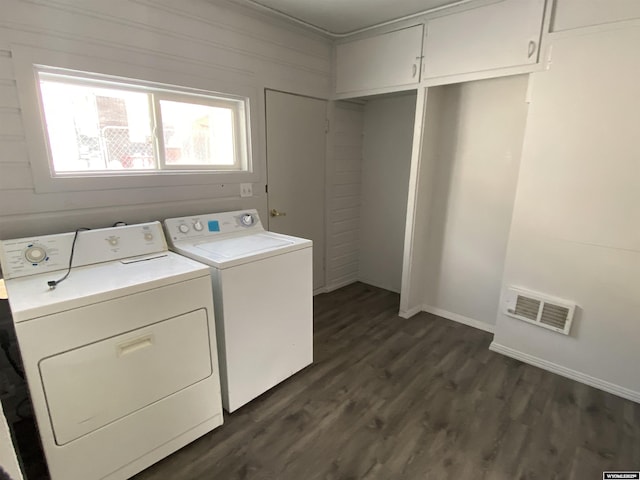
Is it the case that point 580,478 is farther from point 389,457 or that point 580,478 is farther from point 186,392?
point 186,392

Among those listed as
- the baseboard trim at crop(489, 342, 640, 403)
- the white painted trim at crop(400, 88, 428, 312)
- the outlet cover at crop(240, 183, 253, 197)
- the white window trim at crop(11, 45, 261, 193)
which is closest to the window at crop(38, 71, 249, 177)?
the white window trim at crop(11, 45, 261, 193)

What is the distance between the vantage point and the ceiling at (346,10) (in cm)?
234

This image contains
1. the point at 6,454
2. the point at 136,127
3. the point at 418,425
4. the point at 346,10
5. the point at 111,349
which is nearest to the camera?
the point at 6,454

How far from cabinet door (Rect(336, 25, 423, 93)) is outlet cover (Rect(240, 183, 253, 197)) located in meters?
1.30

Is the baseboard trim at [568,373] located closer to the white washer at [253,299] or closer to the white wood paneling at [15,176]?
the white washer at [253,299]

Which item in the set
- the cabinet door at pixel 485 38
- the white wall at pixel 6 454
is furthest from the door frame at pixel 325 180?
the white wall at pixel 6 454

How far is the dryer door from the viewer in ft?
4.19

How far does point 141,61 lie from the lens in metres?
1.99

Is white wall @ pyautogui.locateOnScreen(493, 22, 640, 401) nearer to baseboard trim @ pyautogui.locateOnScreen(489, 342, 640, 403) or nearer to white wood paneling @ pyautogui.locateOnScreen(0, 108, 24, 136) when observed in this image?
baseboard trim @ pyautogui.locateOnScreen(489, 342, 640, 403)

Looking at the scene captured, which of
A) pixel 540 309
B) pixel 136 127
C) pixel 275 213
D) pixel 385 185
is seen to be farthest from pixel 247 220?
pixel 540 309

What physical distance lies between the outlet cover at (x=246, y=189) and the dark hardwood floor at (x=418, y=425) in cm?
131

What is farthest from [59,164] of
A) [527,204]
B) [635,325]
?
[635,325]

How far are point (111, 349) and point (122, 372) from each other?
121 mm

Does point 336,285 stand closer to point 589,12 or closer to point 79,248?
point 79,248
